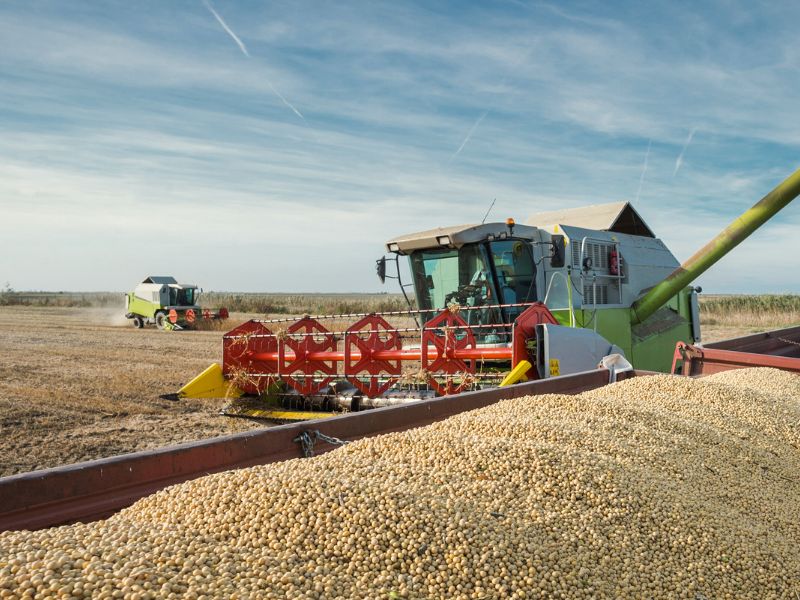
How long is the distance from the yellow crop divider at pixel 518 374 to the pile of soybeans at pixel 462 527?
1.94 meters

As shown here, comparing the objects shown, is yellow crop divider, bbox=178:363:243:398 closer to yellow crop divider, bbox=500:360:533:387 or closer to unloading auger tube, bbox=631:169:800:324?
yellow crop divider, bbox=500:360:533:387

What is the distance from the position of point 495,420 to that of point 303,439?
1.10 m

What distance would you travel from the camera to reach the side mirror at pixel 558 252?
8309mm

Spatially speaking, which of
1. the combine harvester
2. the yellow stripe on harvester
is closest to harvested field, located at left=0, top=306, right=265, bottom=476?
the yellow stripe on harvester

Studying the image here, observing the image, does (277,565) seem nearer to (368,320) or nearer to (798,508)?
(798,508)

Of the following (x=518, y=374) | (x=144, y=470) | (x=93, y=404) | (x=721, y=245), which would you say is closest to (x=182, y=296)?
(x=93, y=404)

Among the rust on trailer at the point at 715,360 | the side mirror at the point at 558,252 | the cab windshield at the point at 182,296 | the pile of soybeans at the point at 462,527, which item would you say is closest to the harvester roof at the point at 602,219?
the side mirror at the point at 558,252

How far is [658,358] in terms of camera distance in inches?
388

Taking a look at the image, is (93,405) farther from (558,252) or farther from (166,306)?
(166,306)

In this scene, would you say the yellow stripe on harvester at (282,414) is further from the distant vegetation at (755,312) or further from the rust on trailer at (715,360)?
the distant vegetation at (755,312)

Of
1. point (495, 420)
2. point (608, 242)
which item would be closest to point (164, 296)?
point (608, 242)

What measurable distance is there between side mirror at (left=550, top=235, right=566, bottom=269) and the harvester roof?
1537 millimetres

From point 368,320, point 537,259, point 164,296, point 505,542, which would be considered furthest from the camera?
point 164,296

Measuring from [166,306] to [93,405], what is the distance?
19.1 metres
